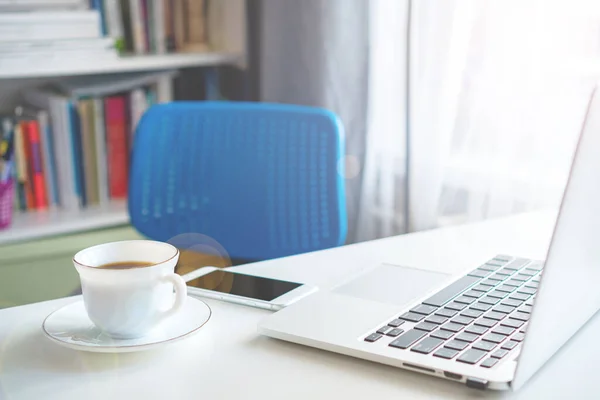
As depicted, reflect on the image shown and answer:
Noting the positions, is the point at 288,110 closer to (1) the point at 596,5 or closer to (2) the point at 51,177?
(1) the point at 596,5

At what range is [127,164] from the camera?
203 cm

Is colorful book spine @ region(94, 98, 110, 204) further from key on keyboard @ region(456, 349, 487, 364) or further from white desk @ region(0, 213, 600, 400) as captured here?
key on keyboard @ region(456, 349, 487, 364)

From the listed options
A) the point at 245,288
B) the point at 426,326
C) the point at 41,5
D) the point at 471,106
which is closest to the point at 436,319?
the point at 426,326

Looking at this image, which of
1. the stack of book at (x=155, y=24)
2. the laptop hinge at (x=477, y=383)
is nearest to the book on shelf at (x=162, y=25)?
the stack of book at (x=155, y=24)

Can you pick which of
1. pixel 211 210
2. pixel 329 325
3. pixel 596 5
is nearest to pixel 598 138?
pixel 329 325

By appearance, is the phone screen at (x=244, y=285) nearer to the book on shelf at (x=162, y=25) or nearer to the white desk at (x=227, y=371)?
the white desk at (x=227, y=371)

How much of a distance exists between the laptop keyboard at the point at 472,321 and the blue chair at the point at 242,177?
1.71ft

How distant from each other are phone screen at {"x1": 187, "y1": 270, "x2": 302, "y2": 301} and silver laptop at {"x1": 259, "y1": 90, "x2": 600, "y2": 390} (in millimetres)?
50

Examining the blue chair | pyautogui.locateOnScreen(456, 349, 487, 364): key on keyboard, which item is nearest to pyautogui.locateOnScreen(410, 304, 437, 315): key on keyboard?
pyautogui.locateOnScreen(456, 349, 487, 364): key on keyboard

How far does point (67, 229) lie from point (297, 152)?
31.4 inches

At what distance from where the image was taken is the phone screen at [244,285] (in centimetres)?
85

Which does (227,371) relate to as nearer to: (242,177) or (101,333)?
(101,333)

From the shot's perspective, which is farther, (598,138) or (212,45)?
Answer: (212,45)

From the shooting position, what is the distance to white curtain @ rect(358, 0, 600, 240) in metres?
1.32
